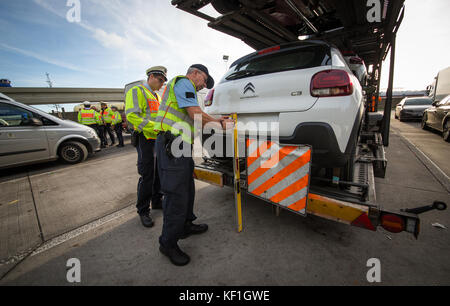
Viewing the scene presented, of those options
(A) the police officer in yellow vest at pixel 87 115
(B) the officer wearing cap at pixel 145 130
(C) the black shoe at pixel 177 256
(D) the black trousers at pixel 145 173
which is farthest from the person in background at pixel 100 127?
(C) the black shoe at pixel 177 256

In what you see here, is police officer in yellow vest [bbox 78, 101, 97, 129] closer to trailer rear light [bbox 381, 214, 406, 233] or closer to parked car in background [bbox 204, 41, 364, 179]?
parked car in background [bbox 204, 41, 364, 179]

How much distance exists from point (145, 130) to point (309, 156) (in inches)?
72.1

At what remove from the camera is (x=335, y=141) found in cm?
156

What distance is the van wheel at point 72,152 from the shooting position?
496 cm

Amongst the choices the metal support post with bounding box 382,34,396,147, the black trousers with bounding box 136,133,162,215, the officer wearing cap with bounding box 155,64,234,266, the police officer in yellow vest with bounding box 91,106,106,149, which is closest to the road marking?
the black trousers with bounding box 136,133,162,215

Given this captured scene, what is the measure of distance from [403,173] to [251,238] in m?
3.44

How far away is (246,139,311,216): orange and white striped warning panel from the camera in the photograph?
1566mm

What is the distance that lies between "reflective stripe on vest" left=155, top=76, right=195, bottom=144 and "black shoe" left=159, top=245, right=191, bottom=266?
99cm

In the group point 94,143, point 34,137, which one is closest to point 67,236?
point 34,137

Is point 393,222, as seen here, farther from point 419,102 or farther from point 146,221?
point 419,102

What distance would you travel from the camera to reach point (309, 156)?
1499mm

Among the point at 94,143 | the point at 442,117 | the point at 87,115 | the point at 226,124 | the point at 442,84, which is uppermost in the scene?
the point at 442,84
